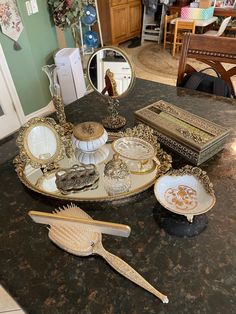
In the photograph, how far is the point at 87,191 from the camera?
2.66 feet

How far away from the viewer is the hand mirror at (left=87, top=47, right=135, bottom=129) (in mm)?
1050

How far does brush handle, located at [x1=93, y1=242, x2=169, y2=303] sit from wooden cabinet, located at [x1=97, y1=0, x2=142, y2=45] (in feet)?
15.7

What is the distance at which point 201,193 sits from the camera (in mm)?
733

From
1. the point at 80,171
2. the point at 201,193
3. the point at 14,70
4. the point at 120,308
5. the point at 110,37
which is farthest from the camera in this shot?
the point at 110,37

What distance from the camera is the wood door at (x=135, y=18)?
4.96 m

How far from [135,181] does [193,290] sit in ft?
1.22

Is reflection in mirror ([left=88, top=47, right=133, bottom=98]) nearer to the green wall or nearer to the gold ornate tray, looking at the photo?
the gold ornate tray

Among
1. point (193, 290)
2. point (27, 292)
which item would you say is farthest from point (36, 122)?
point (193, 290)

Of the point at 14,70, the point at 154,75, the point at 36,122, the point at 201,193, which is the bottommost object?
the point at 154,75

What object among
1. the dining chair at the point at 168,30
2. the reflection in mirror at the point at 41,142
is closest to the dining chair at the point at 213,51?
the reflection in mirror at the point at 41,142

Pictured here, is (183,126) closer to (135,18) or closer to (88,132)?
(88,132)

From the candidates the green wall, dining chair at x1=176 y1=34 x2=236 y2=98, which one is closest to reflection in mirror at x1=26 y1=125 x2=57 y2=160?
dining chair at x1=176 y1=34 x2=236 y2=98

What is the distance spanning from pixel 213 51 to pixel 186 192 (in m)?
0.94

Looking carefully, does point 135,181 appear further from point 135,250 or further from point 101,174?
point 135,250
